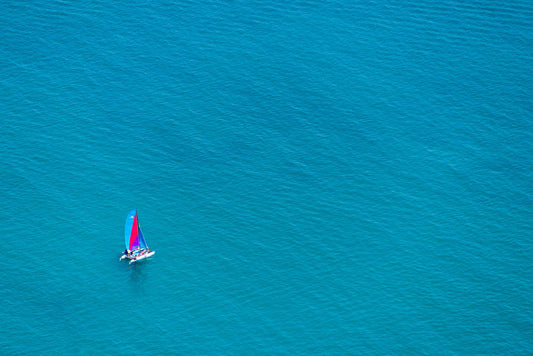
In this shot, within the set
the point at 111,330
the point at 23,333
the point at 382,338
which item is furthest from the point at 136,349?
the point at 382,338

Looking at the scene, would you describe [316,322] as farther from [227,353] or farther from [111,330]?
[111,330]

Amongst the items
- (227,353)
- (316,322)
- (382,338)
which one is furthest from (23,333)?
(382,338)

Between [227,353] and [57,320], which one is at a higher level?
[57,320]

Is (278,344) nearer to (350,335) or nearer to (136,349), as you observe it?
(350,335)

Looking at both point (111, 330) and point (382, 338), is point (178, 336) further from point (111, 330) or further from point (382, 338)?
point (382, 338)

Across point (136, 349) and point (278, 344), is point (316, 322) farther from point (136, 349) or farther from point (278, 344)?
point (136, 349)

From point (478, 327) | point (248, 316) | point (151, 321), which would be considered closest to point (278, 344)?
point (248, 316)

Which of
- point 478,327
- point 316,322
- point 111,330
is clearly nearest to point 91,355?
point 111,330
